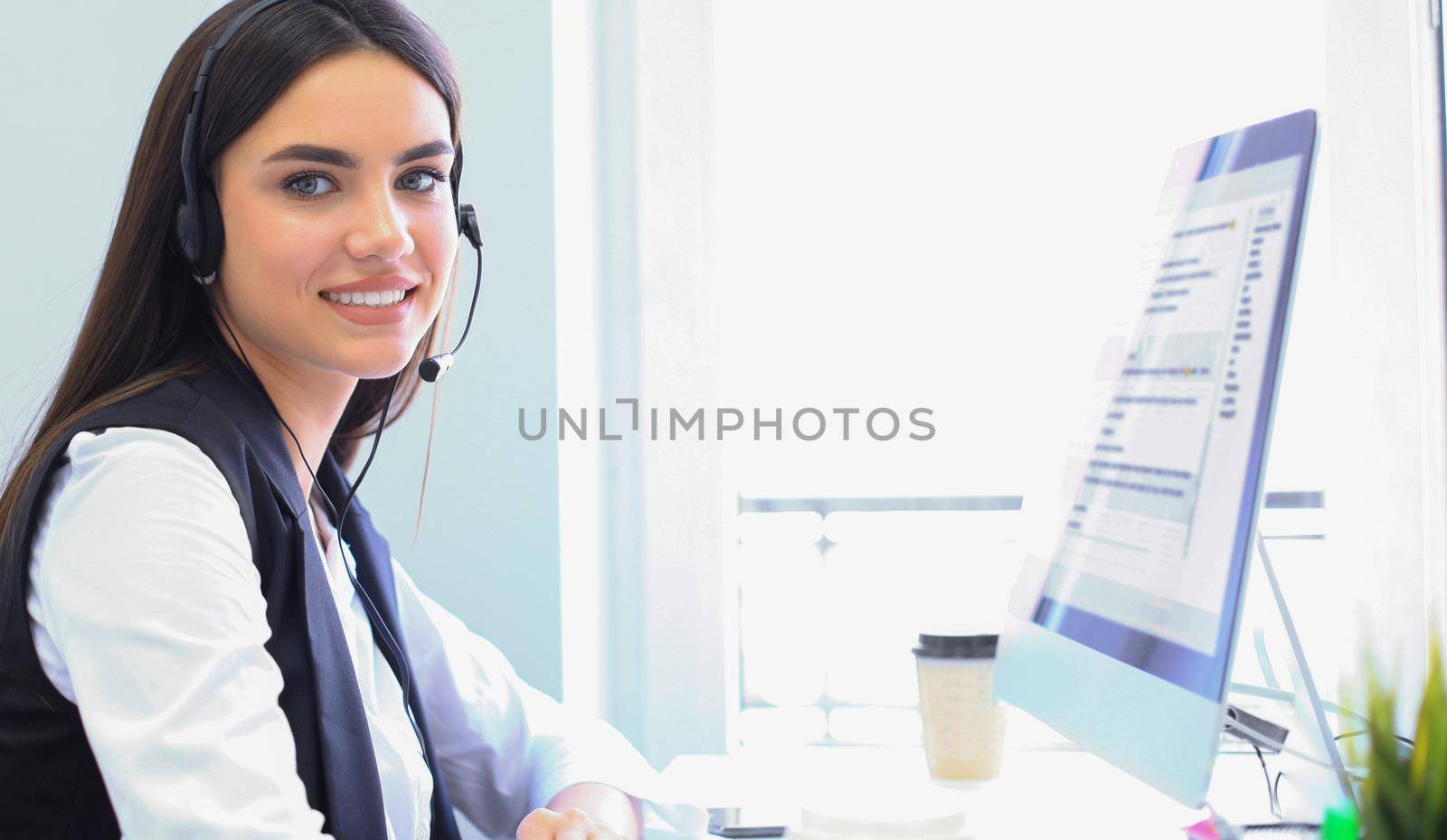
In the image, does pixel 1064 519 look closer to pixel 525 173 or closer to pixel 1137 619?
pixel 1137 619

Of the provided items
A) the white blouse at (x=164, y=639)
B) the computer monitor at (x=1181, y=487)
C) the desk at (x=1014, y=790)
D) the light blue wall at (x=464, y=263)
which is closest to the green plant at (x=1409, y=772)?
the computer monitor at (x=1181, y=487)

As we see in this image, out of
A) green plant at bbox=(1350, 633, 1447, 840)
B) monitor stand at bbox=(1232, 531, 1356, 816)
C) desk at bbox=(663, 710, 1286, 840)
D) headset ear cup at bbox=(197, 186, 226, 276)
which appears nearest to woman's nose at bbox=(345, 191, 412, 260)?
headset ear cup at bbox=(197, 186, 226, 276)

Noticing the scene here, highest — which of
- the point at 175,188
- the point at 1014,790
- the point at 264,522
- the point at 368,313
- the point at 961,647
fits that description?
the point at 175,188

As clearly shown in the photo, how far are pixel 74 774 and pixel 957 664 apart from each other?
813 mm

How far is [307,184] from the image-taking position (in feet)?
3.31

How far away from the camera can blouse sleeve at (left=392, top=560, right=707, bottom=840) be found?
1.24 m

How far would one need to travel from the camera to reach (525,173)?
58.2 inches

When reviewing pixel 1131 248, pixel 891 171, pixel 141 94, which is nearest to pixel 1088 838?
pixel 1131 248

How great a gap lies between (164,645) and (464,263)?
81 cm

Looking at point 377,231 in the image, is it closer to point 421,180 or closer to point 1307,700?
point 421,180

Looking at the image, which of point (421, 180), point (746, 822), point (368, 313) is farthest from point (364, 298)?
point (746, 822)

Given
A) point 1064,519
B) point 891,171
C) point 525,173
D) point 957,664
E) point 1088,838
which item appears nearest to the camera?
point 1064,519

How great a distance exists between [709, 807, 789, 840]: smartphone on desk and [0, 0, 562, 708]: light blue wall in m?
0.42

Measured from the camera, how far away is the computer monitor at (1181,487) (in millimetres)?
700
